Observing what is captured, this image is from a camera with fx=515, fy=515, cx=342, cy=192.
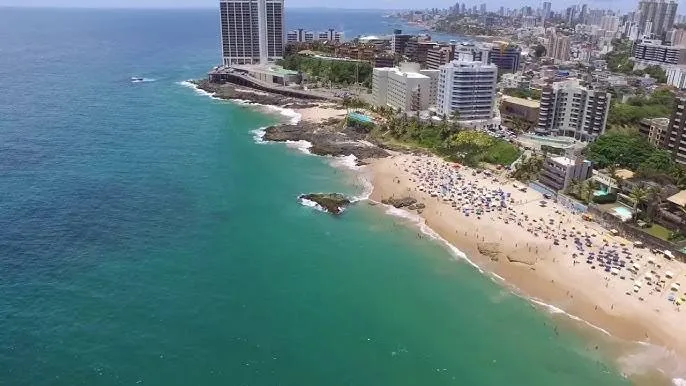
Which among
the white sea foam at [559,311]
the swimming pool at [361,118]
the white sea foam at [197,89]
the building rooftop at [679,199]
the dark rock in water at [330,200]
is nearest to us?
the white sea foam at [559,311]

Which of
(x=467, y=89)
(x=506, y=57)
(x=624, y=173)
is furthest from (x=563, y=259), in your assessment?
(x=506, y=57)

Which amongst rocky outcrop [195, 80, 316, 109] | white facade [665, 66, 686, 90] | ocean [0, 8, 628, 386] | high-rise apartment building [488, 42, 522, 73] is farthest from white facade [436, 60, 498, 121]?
white facade [665, 66, 686, 90]

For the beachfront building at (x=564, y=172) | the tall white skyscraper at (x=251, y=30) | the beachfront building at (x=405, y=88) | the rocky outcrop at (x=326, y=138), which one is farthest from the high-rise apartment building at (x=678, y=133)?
the tall white skyscraper at (x=251, y=30)

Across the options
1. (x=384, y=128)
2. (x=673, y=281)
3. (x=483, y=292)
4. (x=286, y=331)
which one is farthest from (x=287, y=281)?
(x=384, y=128)

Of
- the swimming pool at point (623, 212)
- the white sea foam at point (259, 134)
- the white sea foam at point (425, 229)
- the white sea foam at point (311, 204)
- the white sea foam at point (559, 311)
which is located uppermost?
the swimming pool at point (623, 212)

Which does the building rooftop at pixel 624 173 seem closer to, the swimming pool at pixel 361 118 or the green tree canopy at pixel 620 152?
the green tree canopy at pixel 620 152
